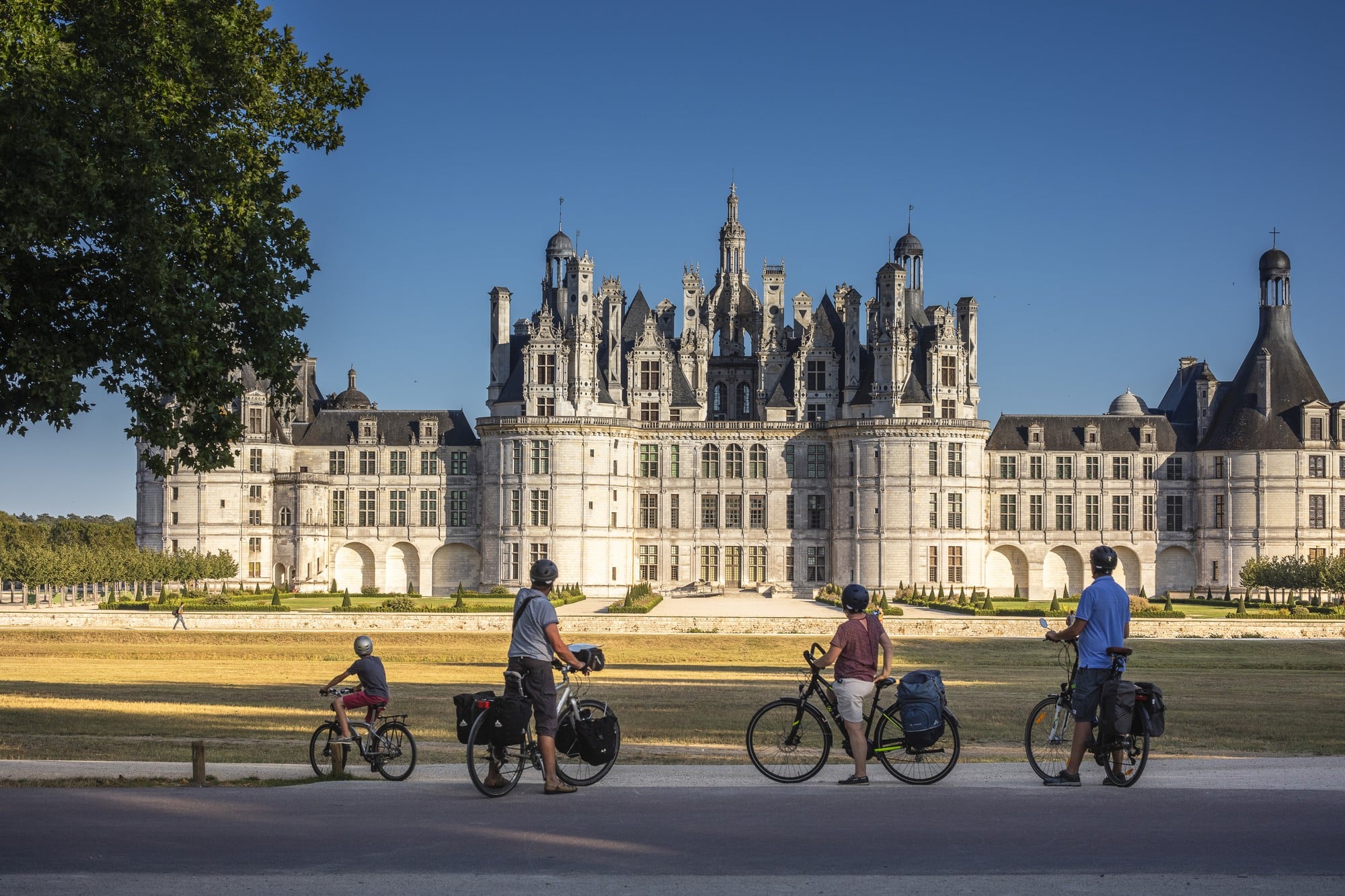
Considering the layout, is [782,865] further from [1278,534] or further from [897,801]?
[1278,534]

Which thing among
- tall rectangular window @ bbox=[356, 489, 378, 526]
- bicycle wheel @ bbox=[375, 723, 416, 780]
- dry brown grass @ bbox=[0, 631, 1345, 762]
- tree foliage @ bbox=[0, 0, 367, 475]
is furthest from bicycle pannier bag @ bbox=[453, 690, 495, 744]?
tall rectangular window @ bbox=[356, 489, 378, 526]

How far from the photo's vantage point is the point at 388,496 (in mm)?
80688

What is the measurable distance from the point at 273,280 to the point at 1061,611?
136 feet

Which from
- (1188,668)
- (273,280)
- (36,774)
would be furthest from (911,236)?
(36,774)

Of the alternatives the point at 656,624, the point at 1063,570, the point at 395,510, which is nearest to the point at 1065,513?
the point at 1063,570

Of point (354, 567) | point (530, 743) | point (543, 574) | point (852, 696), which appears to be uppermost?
point (543, 574)

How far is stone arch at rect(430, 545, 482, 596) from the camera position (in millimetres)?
80875

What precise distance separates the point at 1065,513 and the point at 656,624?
34332 mm

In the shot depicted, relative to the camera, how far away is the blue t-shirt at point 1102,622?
1411 cm

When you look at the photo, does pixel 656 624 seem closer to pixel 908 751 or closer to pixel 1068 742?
pixel 1068 742

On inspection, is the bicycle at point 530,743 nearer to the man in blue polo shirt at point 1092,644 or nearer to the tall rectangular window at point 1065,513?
the man in blue polo shirt at point 1092,644

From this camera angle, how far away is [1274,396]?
249ft

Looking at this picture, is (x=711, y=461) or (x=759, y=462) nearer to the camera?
(x=759, y=462)

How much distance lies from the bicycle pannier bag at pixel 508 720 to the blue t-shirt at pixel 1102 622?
5.64m
